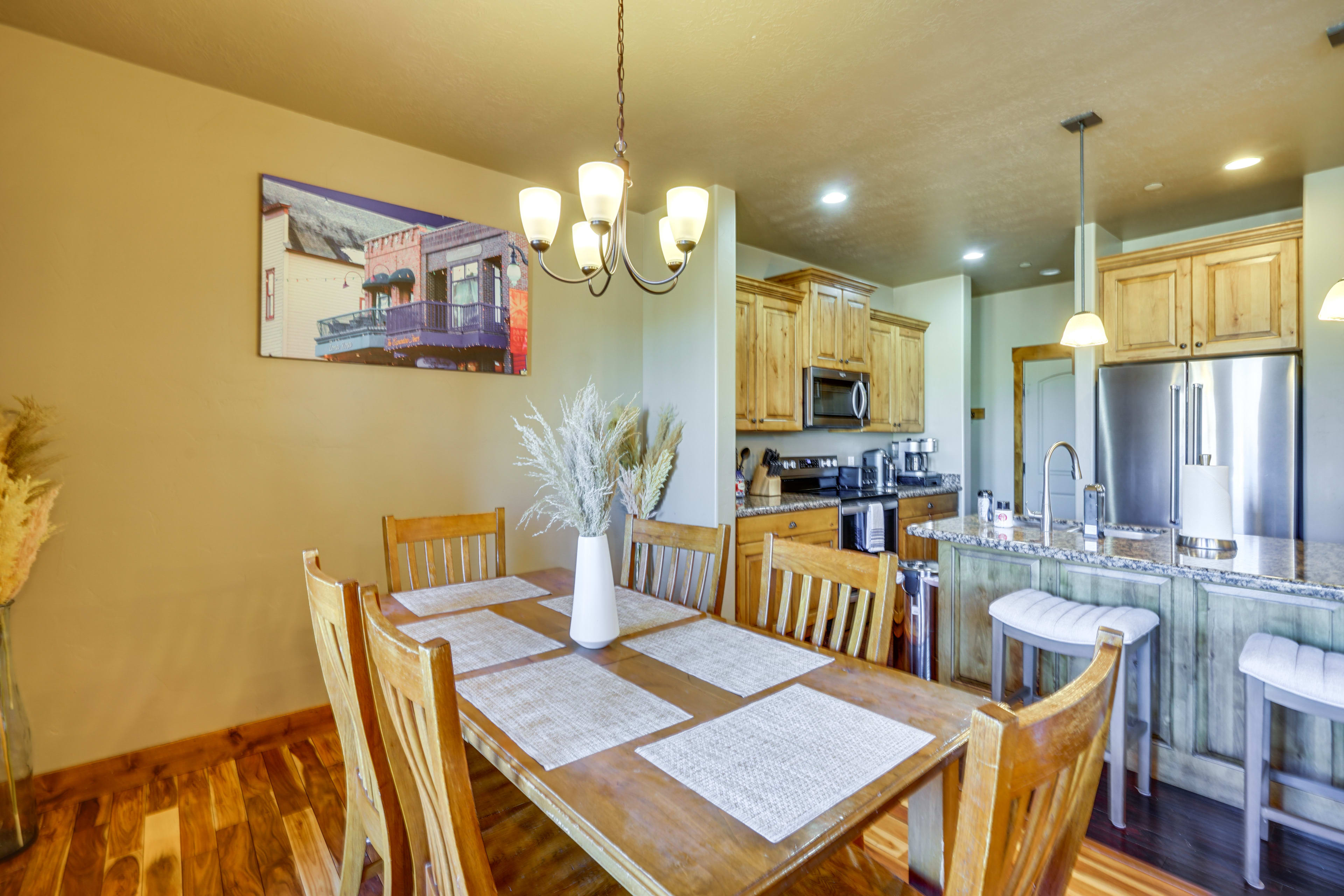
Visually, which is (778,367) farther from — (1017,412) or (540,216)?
(1017,412)

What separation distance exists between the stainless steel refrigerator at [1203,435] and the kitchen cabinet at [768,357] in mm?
1886

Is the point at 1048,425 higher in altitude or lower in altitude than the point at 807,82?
lower

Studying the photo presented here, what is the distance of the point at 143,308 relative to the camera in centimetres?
225

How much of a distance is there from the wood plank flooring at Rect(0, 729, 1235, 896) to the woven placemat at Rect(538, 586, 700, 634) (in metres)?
0.86

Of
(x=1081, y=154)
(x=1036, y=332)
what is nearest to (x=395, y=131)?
(x=1081, y=154)

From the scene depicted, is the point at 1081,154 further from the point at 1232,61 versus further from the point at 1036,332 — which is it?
the point at 1036,332

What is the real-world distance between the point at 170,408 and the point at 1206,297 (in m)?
5.14

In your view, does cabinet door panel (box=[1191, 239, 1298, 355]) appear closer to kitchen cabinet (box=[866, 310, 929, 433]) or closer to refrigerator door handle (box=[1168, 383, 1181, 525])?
refrigerator door handle (box=[1168, 383, 1181, 525])

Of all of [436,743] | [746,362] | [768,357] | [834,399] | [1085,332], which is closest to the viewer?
[436,743]

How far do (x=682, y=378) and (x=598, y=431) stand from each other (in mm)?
2054

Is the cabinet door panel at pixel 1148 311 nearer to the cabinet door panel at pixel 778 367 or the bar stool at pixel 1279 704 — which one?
the cabinet door panel at pixel 778 367

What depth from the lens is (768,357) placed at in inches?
159

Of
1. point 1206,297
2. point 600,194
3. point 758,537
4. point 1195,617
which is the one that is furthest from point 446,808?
point 1206,297

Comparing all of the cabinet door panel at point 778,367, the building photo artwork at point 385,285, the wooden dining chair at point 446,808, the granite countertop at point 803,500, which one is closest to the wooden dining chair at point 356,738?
the wooden dining chair at point 446,808
